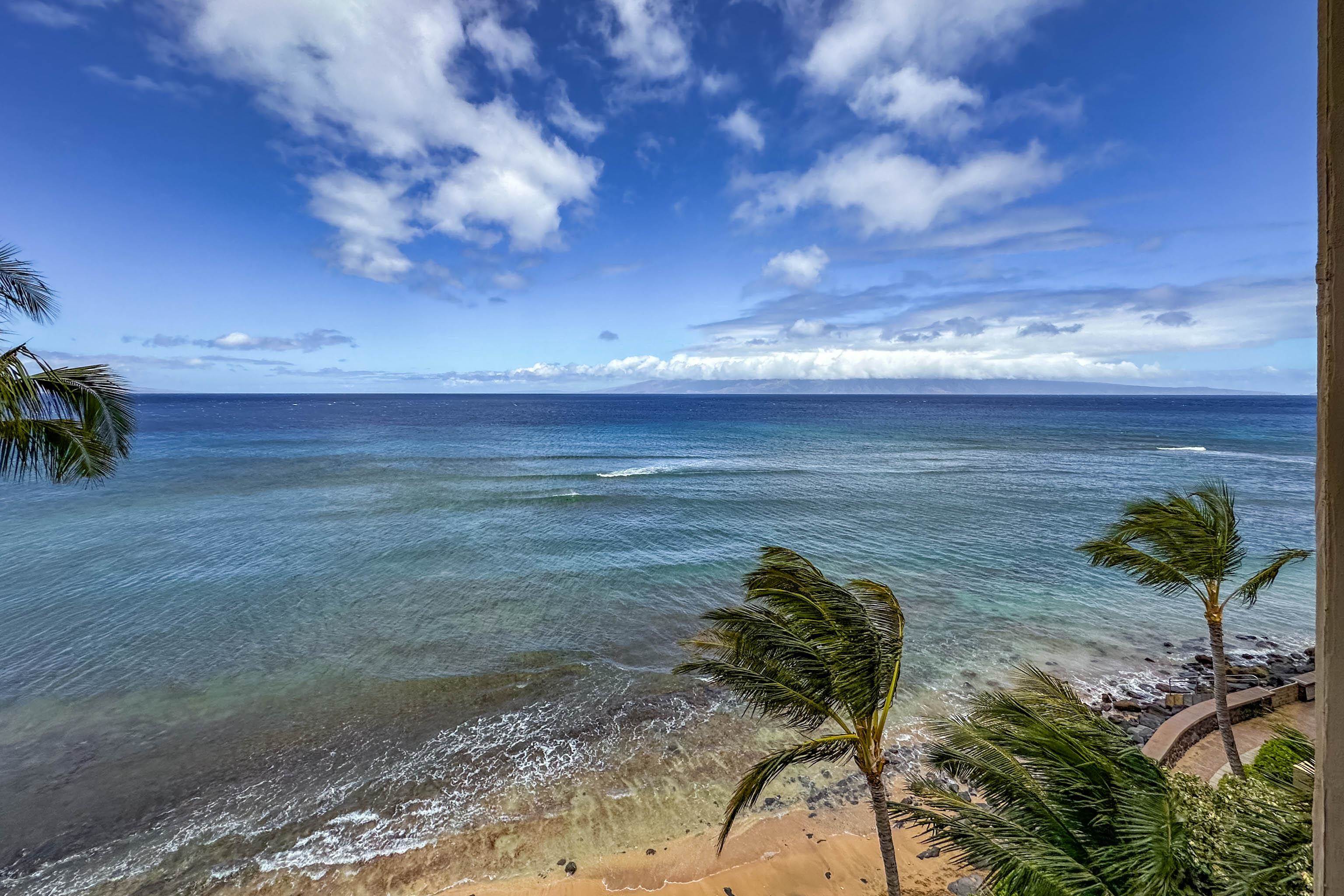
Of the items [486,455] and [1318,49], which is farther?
[486,455]

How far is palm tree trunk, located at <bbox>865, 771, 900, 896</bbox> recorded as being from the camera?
25.5 feet

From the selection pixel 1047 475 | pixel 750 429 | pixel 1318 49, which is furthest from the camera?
pixel 750 429

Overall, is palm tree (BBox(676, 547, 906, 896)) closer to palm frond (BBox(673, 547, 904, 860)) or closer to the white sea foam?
palm frond (BBox(673, 547, 904, 860))

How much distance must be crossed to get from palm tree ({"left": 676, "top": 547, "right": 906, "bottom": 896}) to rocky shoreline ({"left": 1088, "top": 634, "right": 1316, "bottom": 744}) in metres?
10.3

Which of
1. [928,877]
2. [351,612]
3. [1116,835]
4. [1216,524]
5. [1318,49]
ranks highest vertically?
[1318,49]

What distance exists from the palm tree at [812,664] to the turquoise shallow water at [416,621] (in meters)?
7.58

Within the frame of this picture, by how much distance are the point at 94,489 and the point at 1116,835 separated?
61.2 meters

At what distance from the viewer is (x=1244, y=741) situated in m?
12.7

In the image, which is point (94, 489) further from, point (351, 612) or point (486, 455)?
point (351, 612)

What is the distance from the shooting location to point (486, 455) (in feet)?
218

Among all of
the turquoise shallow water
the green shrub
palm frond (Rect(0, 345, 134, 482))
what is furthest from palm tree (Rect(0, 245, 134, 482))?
the green shrub

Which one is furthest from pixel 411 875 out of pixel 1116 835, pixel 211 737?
pixel 1116 835

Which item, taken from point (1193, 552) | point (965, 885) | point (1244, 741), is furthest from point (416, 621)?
point (1244, 741)

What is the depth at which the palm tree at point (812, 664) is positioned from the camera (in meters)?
7.32
